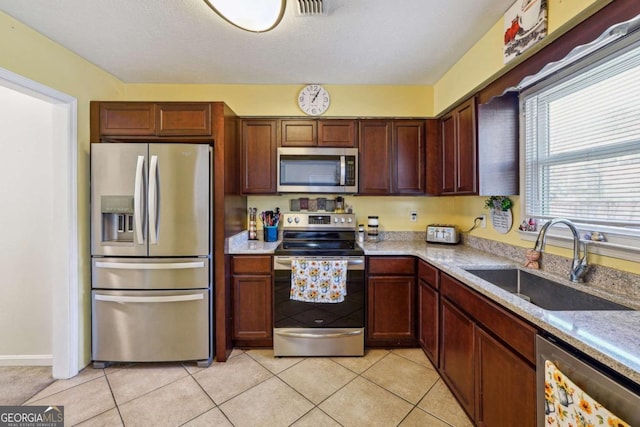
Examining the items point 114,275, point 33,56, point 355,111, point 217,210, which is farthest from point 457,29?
point 114,275

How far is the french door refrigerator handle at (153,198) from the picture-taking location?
202 centimetres

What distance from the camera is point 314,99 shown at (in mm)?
2709

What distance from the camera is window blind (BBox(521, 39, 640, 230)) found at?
1.33 metres

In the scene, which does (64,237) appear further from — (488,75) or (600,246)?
(600,246)

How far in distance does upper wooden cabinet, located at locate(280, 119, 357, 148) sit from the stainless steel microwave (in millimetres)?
85

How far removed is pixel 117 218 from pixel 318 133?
193 centimetres

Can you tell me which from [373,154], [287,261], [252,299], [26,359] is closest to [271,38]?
[373,154]

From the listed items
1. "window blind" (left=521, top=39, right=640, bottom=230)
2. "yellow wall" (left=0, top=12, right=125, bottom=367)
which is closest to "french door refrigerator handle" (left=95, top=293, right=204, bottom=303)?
"yellow wall" (left=0, top=12, right=125, bottom=367)

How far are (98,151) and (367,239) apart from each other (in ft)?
8.20

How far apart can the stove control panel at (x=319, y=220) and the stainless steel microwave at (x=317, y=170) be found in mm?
282

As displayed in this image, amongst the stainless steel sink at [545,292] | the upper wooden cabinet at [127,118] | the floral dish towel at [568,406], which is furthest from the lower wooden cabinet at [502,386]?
the upper wooden cabinet at [127,118]

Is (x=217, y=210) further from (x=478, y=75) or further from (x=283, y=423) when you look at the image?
(x=478, y=75)

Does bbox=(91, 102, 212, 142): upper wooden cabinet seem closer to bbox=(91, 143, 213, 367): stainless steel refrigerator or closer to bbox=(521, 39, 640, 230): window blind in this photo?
bbox=(91, 143, 213, 367): stainless steel refrigerator

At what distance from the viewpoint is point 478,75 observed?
6.48 ft
